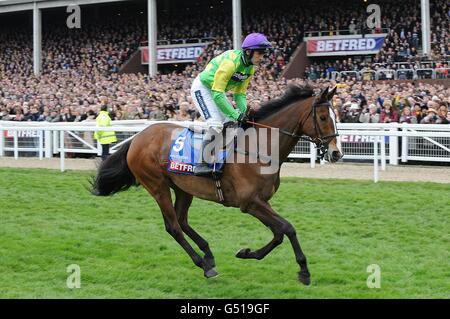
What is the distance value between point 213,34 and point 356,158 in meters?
21.3

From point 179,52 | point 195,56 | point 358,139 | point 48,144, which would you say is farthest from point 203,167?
point 179,52

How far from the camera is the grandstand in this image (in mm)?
16453

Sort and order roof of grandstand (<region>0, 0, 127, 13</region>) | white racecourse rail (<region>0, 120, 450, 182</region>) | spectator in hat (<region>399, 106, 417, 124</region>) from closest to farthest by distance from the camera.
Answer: white racecourse rail (<region>0, 120, 450, 182</region>)
spectator in hat (<region>399, 106, 417, 124</region>)
roof of grandstand (<region>0, 0, 127, 13</region>)

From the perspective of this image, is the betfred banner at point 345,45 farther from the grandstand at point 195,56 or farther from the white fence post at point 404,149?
the white fence post at point 404,149

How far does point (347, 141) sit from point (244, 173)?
7.11 meters

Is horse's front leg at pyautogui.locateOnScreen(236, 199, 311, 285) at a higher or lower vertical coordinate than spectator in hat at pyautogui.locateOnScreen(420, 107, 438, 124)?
lower

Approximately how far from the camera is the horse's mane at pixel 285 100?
6.04 m

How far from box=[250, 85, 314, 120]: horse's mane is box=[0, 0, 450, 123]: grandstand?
7168 mm

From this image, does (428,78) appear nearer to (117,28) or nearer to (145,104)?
(145,104)

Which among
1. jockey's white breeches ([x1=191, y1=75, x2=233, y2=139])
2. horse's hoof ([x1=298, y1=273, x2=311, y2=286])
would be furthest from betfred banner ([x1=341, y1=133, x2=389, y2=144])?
horse's hoof ([x1=298, y1=273, x2=311, y2=286])

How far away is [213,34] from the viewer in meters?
33.0

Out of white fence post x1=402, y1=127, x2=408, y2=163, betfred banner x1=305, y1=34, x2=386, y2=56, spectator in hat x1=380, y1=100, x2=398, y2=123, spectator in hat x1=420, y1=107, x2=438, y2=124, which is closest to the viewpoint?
white fence post x1=402, y1=127, x2=408, y2=163

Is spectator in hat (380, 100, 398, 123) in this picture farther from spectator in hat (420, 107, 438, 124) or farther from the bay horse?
the bay horse
